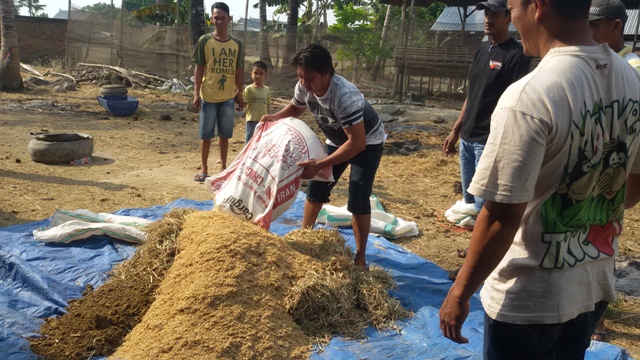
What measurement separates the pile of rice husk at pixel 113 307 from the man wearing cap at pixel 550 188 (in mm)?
2079

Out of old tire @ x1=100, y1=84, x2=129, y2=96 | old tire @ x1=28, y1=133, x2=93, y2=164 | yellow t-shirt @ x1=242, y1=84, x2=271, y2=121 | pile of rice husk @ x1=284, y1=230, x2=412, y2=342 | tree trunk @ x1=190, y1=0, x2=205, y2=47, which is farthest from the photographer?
tree trunk @ x1=190, y1=0, x2=205, y2=47

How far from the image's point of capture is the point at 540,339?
168cm

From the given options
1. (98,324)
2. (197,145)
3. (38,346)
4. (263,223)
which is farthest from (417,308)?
(197,145)

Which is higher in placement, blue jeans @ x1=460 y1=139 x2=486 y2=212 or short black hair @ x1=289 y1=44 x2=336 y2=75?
short black hair @ x1=289 y1=44 x2=336 y2=75

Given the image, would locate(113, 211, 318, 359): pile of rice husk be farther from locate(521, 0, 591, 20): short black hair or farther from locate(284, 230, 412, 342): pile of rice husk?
locate(521, 0, 591, 20): short black hair

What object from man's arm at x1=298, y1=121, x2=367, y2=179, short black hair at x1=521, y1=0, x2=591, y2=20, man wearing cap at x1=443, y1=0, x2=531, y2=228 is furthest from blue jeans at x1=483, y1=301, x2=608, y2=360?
man wearing cap at x1=443, y1=0, x2=531, y2=228

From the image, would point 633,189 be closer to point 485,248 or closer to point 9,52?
point 485,248

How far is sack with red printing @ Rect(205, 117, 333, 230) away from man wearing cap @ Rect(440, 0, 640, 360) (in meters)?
2.19

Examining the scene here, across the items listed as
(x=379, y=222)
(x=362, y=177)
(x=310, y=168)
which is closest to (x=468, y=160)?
(x=362, y=177)

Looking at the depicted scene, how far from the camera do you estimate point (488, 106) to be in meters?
4.25

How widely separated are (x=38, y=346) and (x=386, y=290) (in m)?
2.08

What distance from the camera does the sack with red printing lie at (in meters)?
3.83

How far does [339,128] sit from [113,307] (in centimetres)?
182

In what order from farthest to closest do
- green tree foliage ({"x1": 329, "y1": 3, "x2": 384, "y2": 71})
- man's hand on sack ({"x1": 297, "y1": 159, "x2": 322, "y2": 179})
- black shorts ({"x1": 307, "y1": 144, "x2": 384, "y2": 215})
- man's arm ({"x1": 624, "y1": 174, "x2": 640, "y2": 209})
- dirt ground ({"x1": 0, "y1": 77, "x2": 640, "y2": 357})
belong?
1. green tree foliage ({"x1": 329, "y1": 3, "x2": 384, "y2": 71})
2. dirt ground ({"x1": 0, "y1": 77, "x2": 640, "y2": 357})
3. black shorts ({"x1": 307, "y1": 144, "x2": 384, "y2": 215})
4. man's hand on sack ({"x1": 297, "y1": 159, "x2": 322, "y2": 179})
5. man's arm ({"x1": 624, "y1": 174, "x2": 640, "y2": 209})
